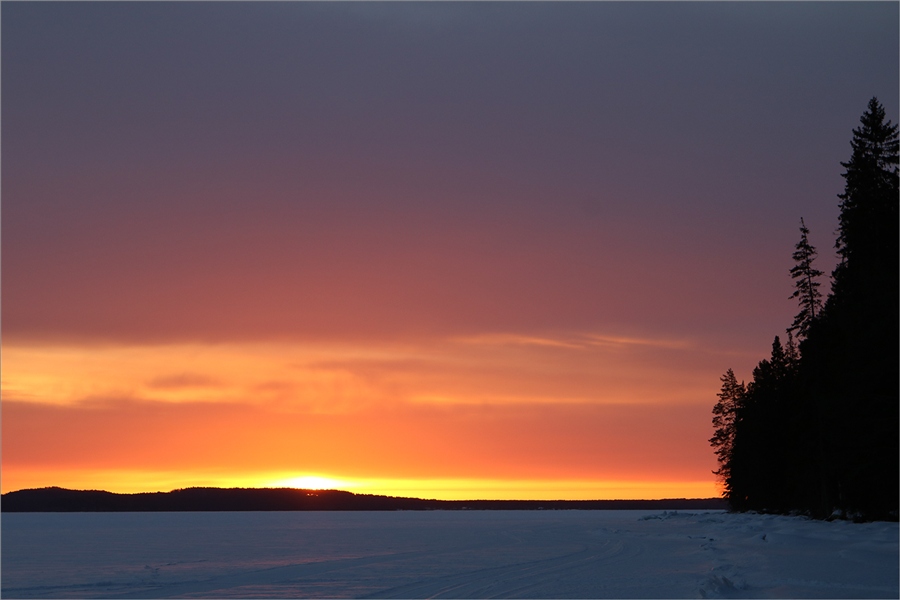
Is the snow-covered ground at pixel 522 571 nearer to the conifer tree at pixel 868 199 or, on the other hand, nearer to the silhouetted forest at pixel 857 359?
the silhouetted forest at pixel 857 359

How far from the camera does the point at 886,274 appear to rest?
1644 inches

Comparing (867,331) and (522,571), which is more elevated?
(867,331)

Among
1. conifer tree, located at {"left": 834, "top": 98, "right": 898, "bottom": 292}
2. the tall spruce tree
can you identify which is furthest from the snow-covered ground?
conifer tree, located at {"left": 834, "top": 98, "right": 898, "bottom": 292}

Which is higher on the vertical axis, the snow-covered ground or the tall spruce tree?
the tall spruce tree

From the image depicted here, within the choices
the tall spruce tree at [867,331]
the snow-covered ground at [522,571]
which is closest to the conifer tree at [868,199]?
the tall spruce tree at [867,331]

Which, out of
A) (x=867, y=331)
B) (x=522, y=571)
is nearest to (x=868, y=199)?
(x=867, y=331)

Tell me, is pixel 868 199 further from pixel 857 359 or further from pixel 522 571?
pixel 522 571

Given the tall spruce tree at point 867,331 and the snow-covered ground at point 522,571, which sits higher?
the tall spruce tree at point 867,331

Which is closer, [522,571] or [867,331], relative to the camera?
[522,571]

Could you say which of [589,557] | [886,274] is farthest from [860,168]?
[589,557]

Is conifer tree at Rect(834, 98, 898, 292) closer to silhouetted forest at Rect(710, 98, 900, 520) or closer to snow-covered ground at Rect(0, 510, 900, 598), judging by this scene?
silhouetted forest at Rect(710, 98, 900, 520)

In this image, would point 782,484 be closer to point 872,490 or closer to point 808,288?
point 808,288

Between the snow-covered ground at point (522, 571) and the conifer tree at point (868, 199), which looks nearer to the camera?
the snow-covered ground at point (522, 571)

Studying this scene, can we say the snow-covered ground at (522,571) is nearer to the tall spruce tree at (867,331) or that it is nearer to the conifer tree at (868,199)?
the tall spruce tree at (867,331)
